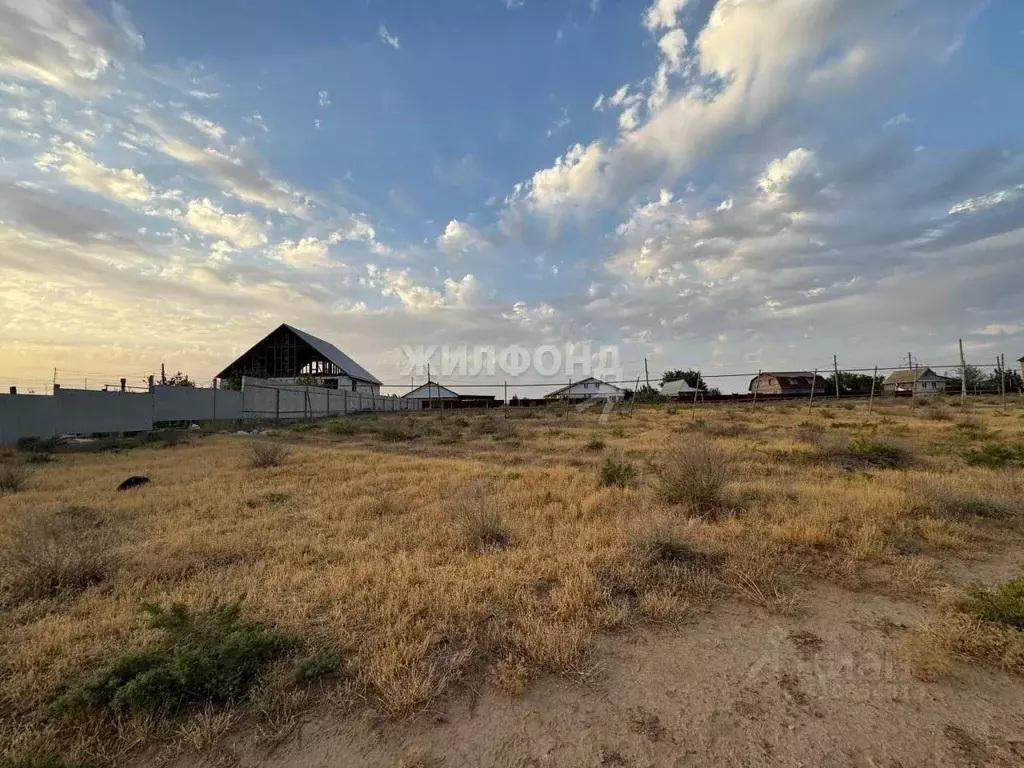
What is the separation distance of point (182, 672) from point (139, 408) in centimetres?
2299

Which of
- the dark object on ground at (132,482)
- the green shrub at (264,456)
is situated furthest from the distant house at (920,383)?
the dark object on ground at (132,482)

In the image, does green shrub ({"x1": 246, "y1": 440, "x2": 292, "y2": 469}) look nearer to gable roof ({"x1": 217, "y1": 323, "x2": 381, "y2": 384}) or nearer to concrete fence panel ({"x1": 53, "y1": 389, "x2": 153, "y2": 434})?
concrete fence panel ({"x1": 53, "y1": 389, "x2": 153, "y2": 434})

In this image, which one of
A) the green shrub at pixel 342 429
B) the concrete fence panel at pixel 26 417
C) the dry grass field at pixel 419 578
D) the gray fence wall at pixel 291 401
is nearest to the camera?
the dry grass field at pixel 419 578

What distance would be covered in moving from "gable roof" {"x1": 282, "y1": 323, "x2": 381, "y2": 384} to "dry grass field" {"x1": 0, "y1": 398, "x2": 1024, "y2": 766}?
43775mm

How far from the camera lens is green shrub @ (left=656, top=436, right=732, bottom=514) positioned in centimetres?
614

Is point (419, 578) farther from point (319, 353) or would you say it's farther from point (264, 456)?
point (319, 353)

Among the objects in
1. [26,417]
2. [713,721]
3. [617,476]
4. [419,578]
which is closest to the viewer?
[713,721]

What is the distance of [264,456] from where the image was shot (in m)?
11.0

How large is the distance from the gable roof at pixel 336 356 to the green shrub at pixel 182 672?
167 ft

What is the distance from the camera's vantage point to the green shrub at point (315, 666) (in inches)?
107

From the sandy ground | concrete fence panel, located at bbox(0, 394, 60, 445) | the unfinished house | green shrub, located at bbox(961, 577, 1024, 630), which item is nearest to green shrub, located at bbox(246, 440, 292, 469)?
the sandy ground

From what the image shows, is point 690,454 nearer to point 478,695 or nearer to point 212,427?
point 478,695

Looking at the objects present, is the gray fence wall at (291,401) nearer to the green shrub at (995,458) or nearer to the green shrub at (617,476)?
the green shrub at (617,476)

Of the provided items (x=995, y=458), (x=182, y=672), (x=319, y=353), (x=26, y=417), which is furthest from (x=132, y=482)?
(x=319, y=353)
